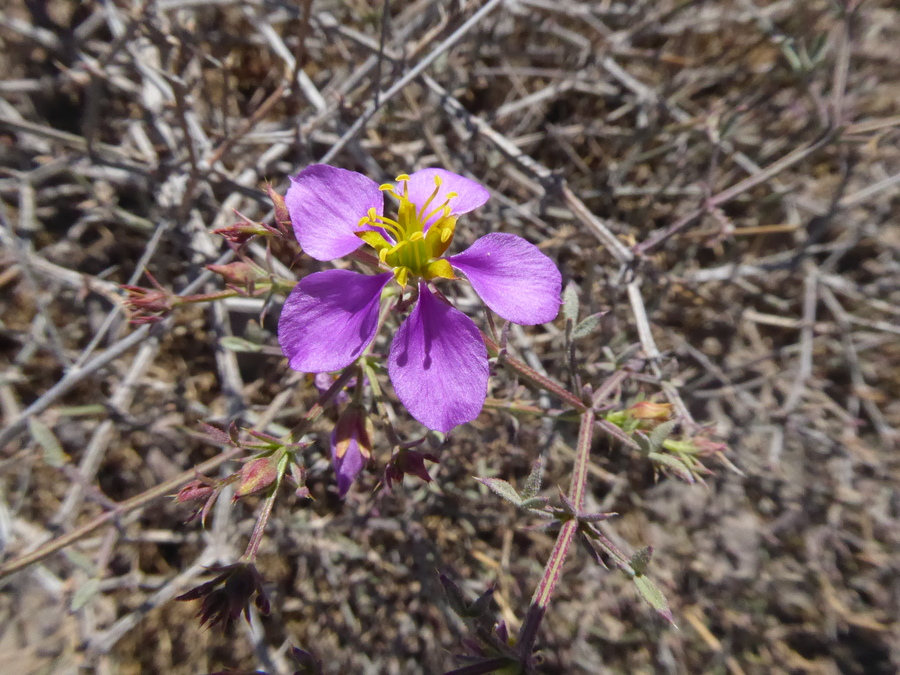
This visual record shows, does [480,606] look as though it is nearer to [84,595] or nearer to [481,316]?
[481,316]

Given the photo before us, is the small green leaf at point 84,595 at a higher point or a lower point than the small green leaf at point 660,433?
lower

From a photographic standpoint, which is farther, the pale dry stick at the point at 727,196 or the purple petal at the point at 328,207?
the pale dry stick at the point at 727,196

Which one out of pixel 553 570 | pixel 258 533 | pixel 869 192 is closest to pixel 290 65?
pixel 258 533

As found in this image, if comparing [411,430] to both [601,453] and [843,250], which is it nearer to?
[601,453]

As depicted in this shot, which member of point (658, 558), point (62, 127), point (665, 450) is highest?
point (62, 127)

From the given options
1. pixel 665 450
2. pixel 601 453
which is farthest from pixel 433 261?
pixel 601 453

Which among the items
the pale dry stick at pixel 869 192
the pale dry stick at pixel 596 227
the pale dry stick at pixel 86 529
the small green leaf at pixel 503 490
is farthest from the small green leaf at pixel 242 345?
the pale dry stick at pixel 869 192

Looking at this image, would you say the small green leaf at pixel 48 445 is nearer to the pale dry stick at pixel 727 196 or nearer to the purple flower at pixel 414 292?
the purple flower at pixel 414 292

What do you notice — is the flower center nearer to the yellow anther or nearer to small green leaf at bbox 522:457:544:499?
the yellow anther
